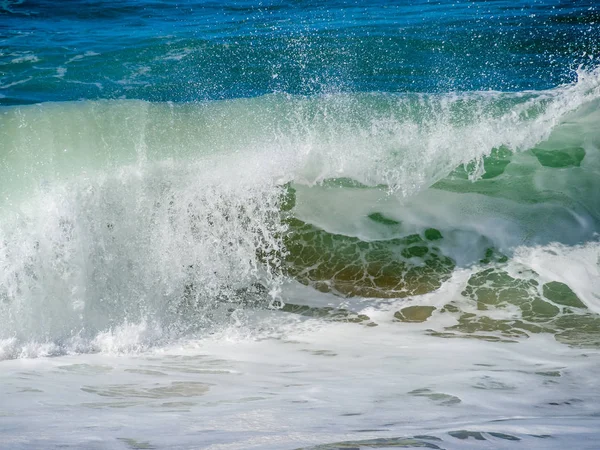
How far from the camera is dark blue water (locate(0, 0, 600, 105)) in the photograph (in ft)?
25.7

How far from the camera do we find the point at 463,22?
30.9 feet

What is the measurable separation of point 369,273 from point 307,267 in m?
0.58

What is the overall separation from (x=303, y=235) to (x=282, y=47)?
133 inches

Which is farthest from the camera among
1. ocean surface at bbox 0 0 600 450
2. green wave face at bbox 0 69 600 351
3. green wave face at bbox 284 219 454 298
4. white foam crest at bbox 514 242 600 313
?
green wave face at bbox 284 219 454 298

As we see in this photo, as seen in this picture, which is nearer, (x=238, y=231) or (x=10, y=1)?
(x=238, y=231)

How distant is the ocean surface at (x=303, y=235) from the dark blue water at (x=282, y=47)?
60 millimetres

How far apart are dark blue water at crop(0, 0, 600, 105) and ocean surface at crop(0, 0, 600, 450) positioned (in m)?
0.06

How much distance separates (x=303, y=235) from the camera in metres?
6.50

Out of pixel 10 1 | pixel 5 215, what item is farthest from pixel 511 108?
pixel 10 1

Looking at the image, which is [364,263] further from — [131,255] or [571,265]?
[131,255]

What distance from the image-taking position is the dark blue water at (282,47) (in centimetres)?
783

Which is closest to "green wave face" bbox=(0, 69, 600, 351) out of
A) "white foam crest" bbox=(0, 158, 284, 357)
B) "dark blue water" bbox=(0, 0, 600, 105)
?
"white foam crest" bbox=(0, 158, 284, 357)

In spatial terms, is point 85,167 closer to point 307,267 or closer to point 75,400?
point 307,267

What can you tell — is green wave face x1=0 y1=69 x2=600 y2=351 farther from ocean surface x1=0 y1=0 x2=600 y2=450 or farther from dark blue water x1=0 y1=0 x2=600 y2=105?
dark blue water x1=0 y1=0 x2=600 y2=105
